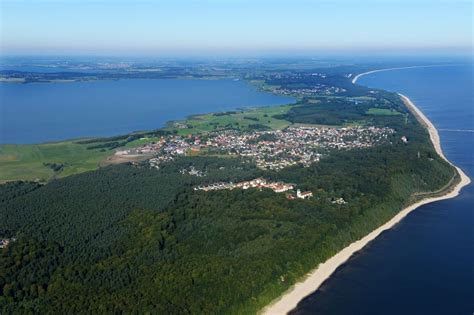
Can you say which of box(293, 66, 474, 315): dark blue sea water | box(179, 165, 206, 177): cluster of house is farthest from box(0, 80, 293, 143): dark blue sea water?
box(293, 66, 474, 315): dark blue sea water

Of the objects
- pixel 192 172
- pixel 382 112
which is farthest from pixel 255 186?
pixel 382 112

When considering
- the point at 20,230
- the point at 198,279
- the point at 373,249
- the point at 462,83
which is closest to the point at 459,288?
the point at 373,249

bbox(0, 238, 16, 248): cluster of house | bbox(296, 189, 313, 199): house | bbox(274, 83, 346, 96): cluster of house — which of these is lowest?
bbox(0, 238, 16, 248): cluster of house

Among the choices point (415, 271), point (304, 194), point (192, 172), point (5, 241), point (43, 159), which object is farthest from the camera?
point (43, 159)

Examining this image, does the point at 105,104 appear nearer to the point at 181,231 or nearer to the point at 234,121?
→ the point at 234,121

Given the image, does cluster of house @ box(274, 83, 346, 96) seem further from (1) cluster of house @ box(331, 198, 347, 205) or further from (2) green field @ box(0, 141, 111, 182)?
(1) cluster of house @ box(331, 198, 347, 205)

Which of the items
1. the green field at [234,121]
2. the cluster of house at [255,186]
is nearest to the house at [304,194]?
the cluster of house at [255,186]

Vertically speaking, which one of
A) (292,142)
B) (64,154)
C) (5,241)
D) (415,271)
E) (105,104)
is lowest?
(415,271)

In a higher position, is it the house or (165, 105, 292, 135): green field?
(165, 105, 292, 135): green field
